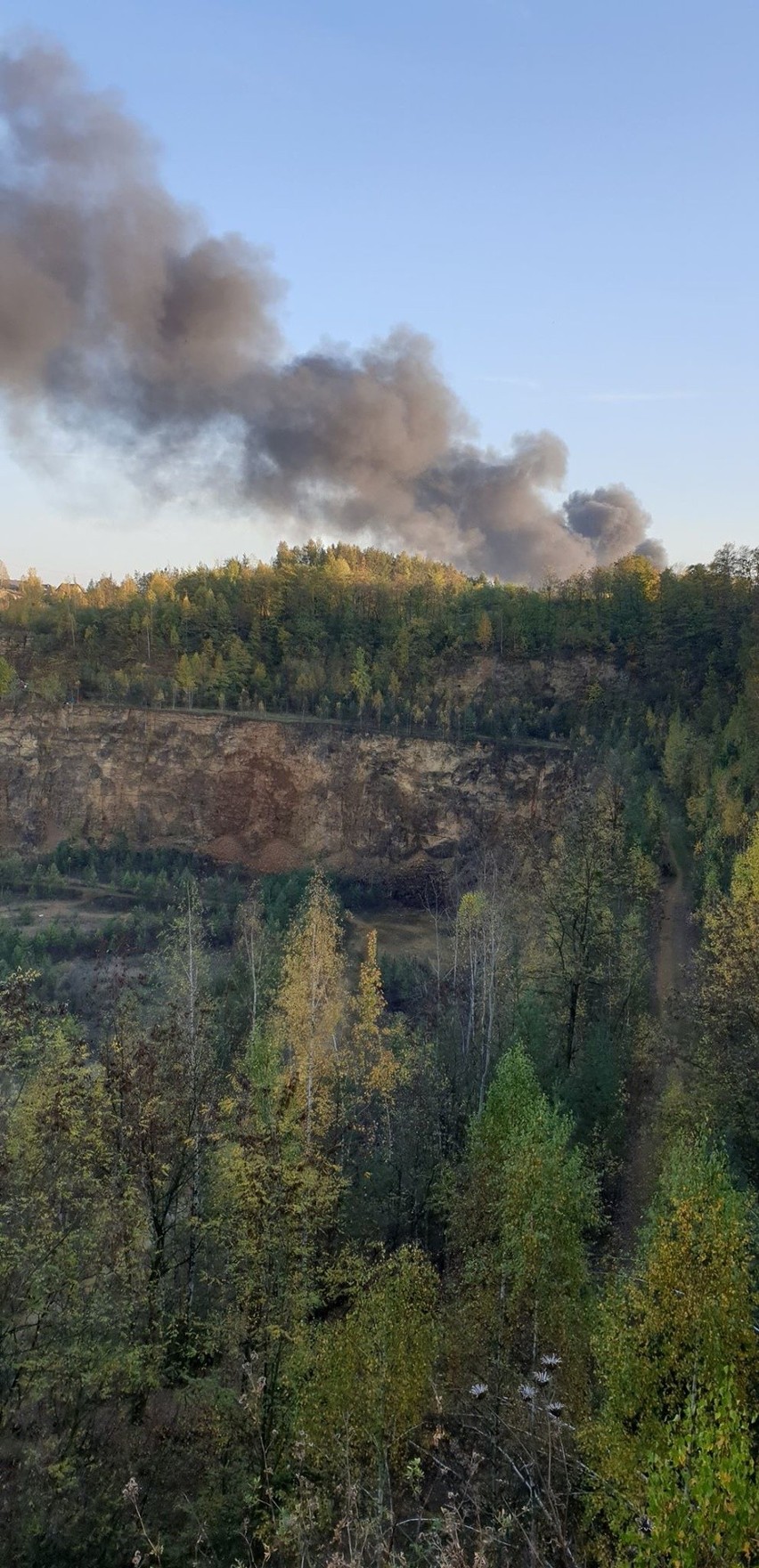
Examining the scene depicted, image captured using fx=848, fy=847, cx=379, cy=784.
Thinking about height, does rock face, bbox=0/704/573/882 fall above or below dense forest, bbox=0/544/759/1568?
above

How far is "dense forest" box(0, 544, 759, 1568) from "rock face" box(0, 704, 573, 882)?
21.0 metres

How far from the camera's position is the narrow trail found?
68.3 ft

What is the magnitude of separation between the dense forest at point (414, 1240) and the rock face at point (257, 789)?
69.0 ft

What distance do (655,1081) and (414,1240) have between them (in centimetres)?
903

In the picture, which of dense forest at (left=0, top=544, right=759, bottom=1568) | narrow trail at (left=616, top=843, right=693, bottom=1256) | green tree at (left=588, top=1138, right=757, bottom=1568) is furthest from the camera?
narrow trail at (left=616, top=843, right=693, bottom=1256)

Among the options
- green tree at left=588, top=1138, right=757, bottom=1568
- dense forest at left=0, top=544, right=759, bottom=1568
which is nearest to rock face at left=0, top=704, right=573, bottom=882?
dense forest at left=0, top=544, right=759, bottom=1568

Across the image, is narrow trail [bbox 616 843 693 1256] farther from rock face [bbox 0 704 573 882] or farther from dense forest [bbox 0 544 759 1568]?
rock face [bbox 0 704 573 882]

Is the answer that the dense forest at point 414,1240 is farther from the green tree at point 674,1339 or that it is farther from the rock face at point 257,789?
the rock face at point 257,789

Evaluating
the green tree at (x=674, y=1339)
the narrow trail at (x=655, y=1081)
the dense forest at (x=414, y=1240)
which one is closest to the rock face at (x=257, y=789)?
the dense forest at (x=414, y=1240)

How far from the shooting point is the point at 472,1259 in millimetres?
16562

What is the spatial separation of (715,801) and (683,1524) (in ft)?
117

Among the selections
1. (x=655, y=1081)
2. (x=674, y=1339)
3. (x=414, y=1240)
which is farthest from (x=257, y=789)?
(x=674, y=1339)

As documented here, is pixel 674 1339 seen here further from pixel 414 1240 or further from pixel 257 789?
pixel 257 789

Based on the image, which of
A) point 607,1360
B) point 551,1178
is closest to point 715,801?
point 551,1178
